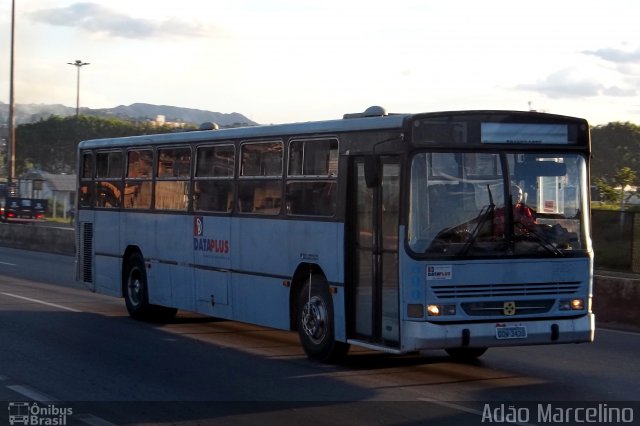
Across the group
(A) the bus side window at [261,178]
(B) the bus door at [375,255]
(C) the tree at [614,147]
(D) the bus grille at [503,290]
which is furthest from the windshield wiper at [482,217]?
(C) the tree at [614,147]

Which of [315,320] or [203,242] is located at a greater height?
[203,242]

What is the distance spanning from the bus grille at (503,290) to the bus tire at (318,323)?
5.83ft

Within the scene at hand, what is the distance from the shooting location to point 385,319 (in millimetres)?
11031

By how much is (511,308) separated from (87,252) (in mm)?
9691

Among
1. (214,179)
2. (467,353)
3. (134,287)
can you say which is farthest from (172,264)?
(467,353)

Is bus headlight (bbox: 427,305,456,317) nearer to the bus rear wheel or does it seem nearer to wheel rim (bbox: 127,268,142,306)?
the bus rear wheel

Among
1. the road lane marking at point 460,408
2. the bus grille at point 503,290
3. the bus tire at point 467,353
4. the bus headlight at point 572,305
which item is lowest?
the road lane marking at point 460,408

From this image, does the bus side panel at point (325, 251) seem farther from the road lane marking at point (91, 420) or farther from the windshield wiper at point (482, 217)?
the road lane marking at point (91, 420)

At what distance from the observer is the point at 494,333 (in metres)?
10.6

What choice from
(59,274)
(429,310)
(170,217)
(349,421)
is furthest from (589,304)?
(59,274)

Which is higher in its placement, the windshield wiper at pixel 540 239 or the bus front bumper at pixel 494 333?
the windshield wiper at pixel 540 239

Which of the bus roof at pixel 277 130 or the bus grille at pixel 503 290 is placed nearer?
the bus grille at pixel 503 290

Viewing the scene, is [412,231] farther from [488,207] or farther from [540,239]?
[540,239]

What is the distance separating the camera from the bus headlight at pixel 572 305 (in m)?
11.0
